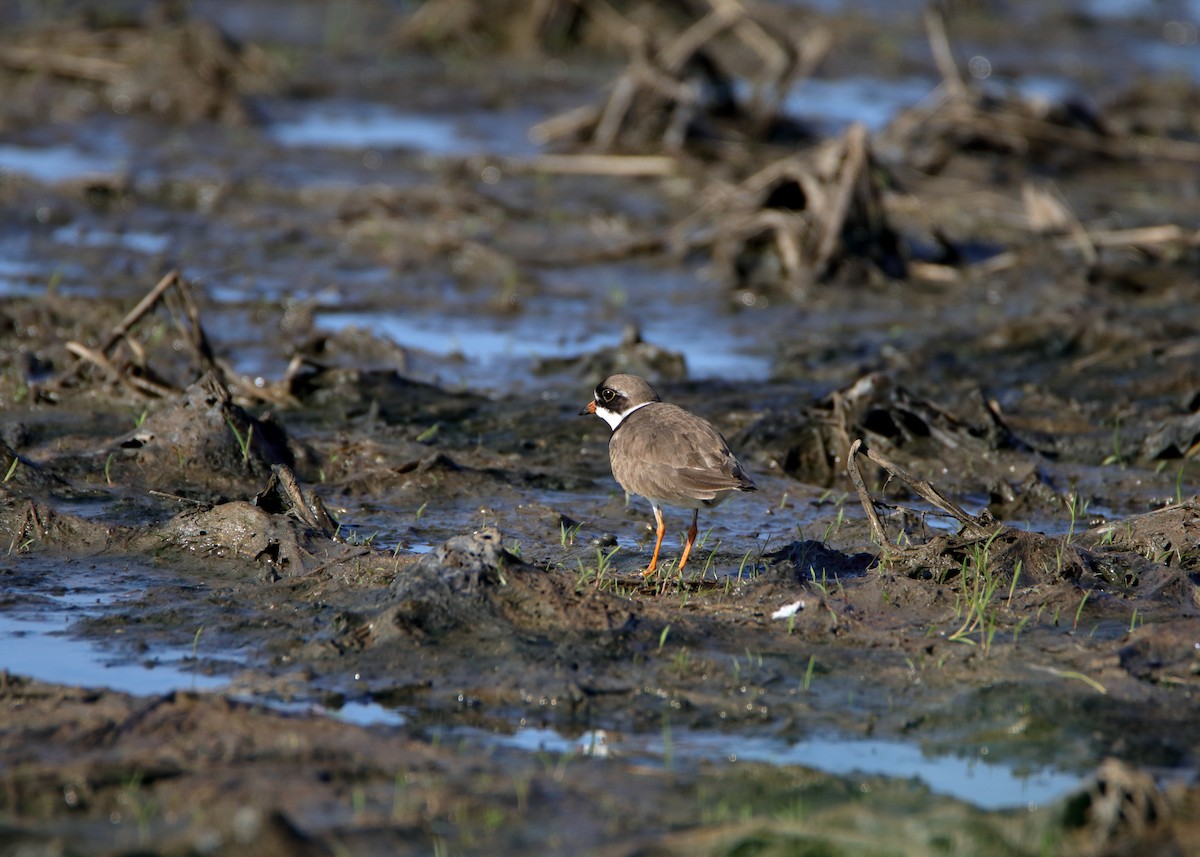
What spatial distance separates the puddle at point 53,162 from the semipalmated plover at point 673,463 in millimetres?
8014

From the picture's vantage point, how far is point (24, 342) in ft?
31.7

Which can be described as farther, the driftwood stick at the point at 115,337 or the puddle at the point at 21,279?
the puddle at the point at 21,279

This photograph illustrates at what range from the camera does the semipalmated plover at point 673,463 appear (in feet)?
21.4

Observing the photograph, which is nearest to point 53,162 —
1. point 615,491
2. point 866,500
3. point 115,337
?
point 115,337

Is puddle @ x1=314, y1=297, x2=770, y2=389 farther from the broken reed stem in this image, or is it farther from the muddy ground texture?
the broken reed stem

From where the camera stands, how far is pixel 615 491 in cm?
792

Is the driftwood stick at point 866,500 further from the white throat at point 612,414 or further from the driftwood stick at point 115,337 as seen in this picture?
the driftwood stick at point 115,337

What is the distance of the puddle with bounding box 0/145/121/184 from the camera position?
13.6 meters

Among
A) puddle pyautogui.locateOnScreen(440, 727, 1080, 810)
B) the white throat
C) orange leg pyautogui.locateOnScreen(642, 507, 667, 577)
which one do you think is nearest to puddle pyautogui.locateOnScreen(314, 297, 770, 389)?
the white throat

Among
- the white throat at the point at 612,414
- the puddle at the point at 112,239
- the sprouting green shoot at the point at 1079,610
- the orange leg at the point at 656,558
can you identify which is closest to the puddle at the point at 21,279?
the puddle at the point at 112,239

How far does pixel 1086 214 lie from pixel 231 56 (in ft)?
28.7

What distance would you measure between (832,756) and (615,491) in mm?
3108

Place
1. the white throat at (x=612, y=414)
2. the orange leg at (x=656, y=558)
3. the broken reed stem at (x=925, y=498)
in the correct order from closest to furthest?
the broken reed stem at (x=925, y=498)
the orange leg at (x=656, y=558)
the white throat at (x=612, y=414)

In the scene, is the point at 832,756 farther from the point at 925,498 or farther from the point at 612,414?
the point at 612,414
